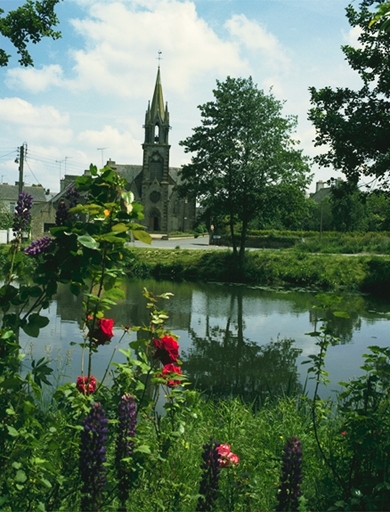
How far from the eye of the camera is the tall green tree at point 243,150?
28.8 metres

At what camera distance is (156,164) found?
81688 millimetres

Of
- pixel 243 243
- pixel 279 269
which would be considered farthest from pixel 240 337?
pixel 243 243

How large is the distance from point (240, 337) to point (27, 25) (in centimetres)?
970

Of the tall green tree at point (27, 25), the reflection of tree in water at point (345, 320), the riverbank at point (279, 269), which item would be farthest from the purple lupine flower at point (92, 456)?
the riverbank at point (279, 269)

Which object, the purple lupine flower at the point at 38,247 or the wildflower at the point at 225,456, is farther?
the purple lupine flower at the point at 38,247

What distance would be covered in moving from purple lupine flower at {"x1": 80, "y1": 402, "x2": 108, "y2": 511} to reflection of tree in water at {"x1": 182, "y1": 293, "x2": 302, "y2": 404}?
5.23 meters

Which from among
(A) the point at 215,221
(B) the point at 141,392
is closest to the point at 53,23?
(B) the point at 141,392

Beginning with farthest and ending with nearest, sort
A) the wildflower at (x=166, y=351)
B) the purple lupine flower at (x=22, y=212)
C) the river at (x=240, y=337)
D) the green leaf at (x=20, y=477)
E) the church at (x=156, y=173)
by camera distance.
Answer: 1. the church at (x=156, y=173)
2. the river at (x=240, y=337)
3. the wildflower at (x=166, y=351)
4. the purple lupine flower at (x=22, y=212)
5. the green leaf at (x=20, y=477)

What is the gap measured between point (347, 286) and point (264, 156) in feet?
25.3

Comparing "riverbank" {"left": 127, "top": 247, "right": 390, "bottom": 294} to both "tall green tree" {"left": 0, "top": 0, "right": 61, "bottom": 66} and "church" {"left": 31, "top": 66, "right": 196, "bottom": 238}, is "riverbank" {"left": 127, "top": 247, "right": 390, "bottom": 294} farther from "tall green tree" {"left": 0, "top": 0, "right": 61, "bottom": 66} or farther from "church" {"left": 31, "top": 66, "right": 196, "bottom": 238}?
"church" {"left": 31, "top": 66, "right": 196, "bottom": 238}

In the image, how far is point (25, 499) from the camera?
2.95 metres

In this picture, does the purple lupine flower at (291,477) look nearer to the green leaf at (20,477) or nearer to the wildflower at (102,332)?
the green leaf at (20,477)

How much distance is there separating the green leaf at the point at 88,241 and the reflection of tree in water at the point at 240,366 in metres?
4.72

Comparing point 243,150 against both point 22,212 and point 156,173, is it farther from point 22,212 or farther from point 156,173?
point 156,173
